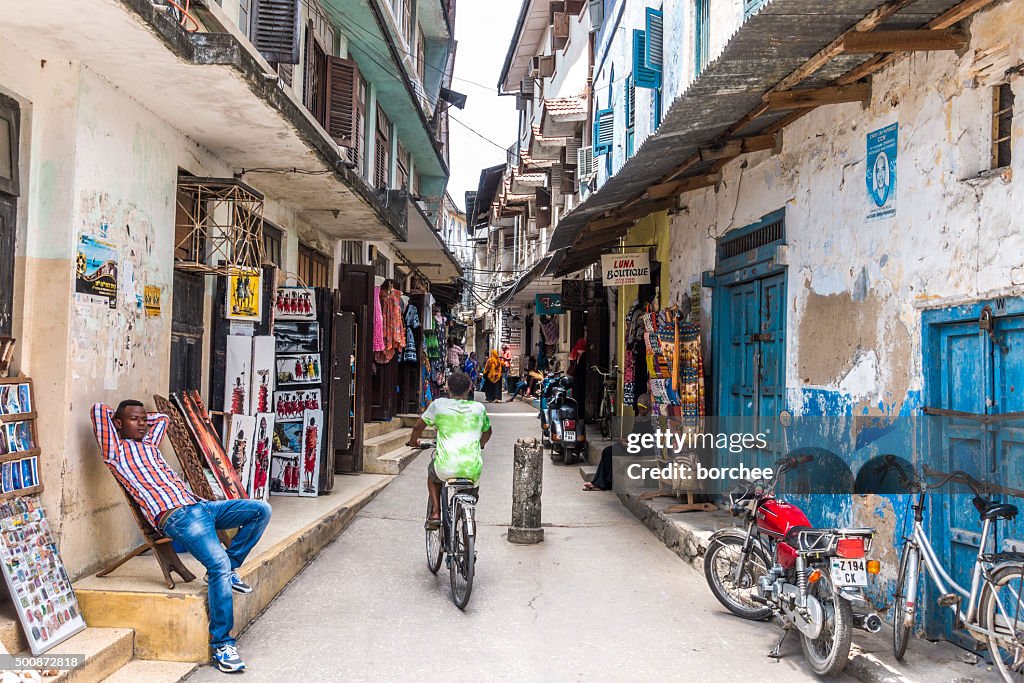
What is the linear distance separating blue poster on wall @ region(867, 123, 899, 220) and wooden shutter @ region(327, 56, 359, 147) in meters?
7.53

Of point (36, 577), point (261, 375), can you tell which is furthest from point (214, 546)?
point (261, 375)

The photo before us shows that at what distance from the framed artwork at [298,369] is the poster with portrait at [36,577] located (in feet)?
14.8

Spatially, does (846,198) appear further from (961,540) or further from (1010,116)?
(961,540)

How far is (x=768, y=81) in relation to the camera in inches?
239

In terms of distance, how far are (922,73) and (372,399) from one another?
35.6 feet

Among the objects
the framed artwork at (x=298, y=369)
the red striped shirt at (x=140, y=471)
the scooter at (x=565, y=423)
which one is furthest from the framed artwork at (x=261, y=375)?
the scooter at (x=565, y=423)

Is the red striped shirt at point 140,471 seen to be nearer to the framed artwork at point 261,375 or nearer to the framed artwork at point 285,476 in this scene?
the framed artwork at point 261,375

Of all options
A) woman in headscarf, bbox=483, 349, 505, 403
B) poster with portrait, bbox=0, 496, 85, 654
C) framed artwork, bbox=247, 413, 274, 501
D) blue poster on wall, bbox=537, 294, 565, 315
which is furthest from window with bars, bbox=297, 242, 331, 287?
woman in headscarf, bbox=483, 349, 505, 403

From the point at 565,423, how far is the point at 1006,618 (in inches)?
384

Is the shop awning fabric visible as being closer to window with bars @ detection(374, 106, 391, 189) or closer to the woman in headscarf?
window with bars @ detection(374, 106, 391, 189)

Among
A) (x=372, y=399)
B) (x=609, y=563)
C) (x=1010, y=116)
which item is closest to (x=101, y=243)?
(x=609, y=563)

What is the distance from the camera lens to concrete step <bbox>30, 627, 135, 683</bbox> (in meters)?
4.31

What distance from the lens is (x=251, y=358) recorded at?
7984mm

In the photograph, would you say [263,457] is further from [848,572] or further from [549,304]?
[549,304]
